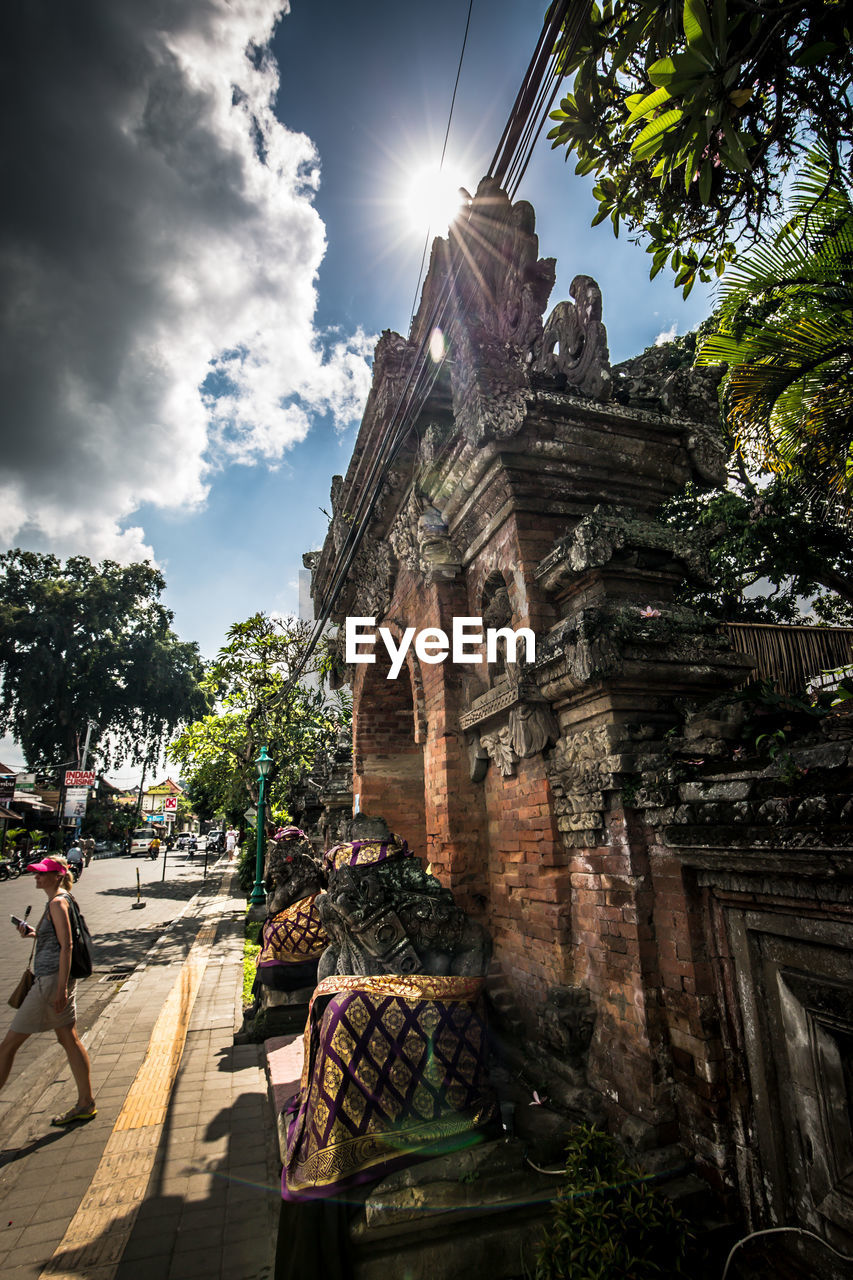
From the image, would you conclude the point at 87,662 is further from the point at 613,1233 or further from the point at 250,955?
the point at 613,1233

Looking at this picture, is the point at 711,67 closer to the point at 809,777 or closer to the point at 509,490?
the point at 809,777

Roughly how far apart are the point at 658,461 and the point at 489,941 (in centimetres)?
344

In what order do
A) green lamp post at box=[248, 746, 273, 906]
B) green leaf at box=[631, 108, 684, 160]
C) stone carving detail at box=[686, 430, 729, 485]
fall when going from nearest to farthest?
1. green leaf at box=[631, 108, 684, 160]
2. stone carving detail at box=[686, 430, 729, 485]
3. green lamp post at box=[248, 746, 273, 906]

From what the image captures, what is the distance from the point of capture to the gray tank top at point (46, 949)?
4.47 m

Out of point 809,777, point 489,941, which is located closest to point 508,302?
point 809,777

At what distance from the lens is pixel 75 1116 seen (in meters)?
4.28

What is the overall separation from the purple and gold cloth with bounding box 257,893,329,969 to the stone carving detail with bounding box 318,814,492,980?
2.15m

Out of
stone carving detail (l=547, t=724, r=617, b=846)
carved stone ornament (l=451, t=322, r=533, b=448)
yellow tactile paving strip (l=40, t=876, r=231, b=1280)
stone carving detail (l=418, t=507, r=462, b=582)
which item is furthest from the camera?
stone carving detail (l=418, t=507, r=462, b=582)

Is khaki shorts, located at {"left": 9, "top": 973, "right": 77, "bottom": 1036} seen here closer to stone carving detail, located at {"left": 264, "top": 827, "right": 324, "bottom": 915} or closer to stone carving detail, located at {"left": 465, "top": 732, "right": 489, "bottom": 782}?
A: stone carving detail, located at {"left": 264, "top": 827, "right": 324, "bottom": 915}

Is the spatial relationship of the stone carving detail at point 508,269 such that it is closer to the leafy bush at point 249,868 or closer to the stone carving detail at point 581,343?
the stone carving detail at point 581,343

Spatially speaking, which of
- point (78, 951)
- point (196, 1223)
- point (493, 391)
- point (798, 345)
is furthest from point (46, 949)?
point (798, 345)

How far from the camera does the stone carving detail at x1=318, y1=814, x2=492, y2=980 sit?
342 centimetres

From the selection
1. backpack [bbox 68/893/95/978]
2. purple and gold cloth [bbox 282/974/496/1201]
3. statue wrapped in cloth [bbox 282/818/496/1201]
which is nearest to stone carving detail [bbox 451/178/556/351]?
statue wrapped in cloth [bbox 282/818/496/1201]

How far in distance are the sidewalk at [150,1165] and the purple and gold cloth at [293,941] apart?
0.77m
